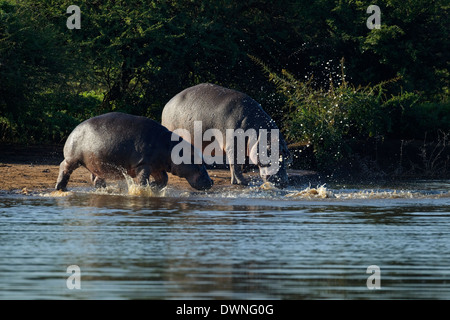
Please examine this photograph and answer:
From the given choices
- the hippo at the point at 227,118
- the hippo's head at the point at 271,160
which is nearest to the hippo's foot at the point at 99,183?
the hippo at the point at 227,118

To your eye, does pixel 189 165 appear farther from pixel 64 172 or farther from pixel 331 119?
pixel 331 119

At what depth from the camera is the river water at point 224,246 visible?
319 inches

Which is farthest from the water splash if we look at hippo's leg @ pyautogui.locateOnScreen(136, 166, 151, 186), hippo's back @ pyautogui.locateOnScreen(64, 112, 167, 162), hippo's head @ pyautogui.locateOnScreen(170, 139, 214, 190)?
hippo's back @ pyautogui.locateOnScreen(64, 112, 167, 162)

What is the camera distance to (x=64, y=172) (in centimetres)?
1598

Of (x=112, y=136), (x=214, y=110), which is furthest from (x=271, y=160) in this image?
(x=112, y=136)

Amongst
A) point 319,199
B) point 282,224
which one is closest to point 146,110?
point 319,199

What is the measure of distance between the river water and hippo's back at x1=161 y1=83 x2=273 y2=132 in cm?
225

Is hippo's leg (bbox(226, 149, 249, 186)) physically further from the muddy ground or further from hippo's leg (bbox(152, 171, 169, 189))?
hippo's leg (bbox(152, 171, 169, 189))

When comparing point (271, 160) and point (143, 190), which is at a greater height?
point (271, 160)

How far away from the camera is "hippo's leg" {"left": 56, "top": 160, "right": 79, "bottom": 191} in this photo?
1591 centimetres

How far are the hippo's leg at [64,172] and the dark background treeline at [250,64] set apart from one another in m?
5.62

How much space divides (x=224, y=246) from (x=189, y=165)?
5864mm

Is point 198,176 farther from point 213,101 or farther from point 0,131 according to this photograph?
point 0,131

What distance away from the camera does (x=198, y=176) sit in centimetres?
1616
